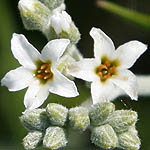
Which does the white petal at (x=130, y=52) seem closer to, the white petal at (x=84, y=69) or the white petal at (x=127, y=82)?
the white petal at (x=127, y=82)

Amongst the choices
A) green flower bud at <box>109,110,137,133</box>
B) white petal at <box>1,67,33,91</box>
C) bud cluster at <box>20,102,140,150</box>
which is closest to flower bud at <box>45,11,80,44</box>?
white petal at <box>1,67,33,91</box>

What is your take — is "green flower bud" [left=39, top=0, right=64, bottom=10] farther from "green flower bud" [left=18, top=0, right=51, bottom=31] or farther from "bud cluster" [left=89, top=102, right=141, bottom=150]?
"bud cluster" [left=89, top=102, right=141, bottom=150]

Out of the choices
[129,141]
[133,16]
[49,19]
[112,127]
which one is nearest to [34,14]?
[49,19]

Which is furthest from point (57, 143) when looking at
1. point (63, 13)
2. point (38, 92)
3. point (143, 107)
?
point (143, 107)

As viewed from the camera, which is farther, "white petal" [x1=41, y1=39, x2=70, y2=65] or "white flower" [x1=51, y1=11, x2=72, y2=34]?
"white flower" [x1=51, y1=11, x2=72, y2=34]

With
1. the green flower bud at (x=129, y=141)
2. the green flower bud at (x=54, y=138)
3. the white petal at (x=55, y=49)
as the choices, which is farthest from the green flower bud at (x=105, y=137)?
the white petal at (x=55, y=49)

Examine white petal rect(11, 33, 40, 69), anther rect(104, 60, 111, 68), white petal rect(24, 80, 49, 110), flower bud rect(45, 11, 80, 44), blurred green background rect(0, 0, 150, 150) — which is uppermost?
flower bud rect(45, 11, 80, 44)
